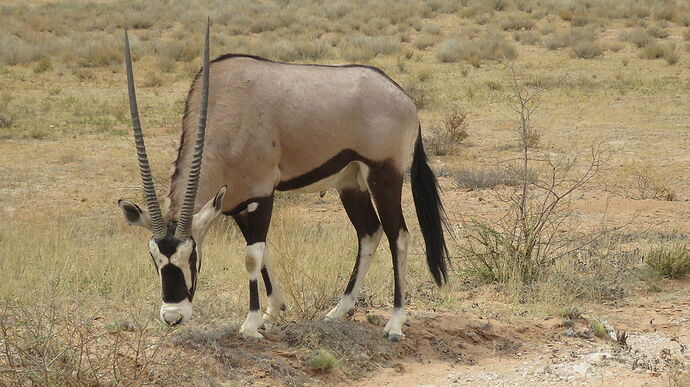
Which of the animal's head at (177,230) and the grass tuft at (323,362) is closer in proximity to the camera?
the animal's head at (177,230)

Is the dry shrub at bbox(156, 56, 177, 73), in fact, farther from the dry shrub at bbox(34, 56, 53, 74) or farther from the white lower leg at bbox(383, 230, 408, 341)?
the white lower leg at bbox(383, 230, 408, 341)

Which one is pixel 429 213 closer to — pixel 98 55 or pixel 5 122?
pixel 5 122

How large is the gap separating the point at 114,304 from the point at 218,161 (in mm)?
1772

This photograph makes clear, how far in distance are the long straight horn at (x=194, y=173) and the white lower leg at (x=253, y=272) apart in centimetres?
68

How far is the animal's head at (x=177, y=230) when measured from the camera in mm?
5105

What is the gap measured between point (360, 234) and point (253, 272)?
1191mm

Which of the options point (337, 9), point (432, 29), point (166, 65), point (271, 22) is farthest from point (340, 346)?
point (337, 9)

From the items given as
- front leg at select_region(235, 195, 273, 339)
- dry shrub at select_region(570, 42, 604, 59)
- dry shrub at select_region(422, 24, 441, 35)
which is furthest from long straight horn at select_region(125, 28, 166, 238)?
dry shrub at select_region(422, 24, 441, 35)

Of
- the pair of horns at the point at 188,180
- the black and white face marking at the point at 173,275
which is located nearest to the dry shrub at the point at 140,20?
the pair of horns at the point at 188,180

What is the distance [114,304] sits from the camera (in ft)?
22.2

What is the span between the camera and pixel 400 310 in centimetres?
648

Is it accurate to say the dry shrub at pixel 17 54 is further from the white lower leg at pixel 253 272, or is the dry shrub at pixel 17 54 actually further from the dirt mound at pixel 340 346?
the white lower leg at pixel 253 272

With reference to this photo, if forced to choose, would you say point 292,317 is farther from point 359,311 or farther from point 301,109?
point 301,109

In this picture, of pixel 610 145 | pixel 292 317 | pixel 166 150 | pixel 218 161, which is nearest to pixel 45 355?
pixel 218 161
